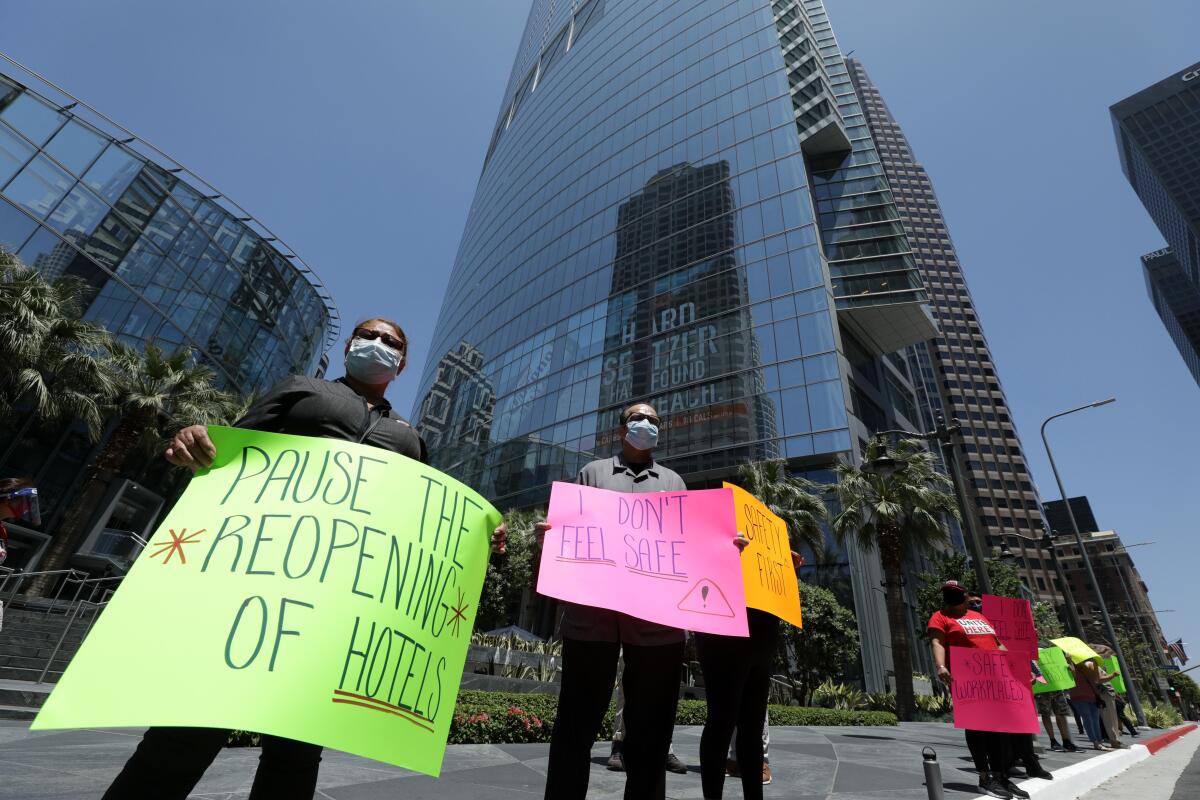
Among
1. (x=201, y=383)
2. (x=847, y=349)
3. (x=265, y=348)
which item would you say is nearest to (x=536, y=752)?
(x=201, y=383)

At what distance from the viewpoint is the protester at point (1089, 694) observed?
340 inches

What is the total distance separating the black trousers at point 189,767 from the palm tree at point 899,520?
58.9ft

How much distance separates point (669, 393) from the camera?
114ft

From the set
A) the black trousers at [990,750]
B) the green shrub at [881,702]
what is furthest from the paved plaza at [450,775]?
the green shrub at [881,702]

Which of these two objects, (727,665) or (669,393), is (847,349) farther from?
(727,665)

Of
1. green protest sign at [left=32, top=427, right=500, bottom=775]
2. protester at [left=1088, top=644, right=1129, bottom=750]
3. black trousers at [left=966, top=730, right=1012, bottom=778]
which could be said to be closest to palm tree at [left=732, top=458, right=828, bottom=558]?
protester at [left=1088, top=644, right=1129, bottom=750]

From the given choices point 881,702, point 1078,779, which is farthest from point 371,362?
point 881,702

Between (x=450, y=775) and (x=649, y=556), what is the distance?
284 cm

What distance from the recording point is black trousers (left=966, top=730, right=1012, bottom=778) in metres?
4.52

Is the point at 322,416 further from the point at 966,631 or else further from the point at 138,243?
the point at 138,243

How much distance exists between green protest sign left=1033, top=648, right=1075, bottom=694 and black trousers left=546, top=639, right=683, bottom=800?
7331 mm

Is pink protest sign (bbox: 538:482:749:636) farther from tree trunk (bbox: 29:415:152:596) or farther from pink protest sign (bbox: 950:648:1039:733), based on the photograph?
tree trunk (bbox: 29:415:152:596)

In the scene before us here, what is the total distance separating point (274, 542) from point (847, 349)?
3511 cm

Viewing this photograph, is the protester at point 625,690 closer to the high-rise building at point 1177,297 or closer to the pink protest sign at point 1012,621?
the pink protest sign at point 1012,621
